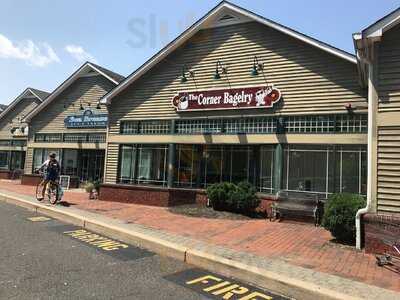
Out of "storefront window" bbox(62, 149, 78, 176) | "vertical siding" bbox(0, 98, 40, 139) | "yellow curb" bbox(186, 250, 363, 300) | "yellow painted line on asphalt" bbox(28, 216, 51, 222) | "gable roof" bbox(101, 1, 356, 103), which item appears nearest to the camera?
"yellow curb" bbox(186, 250, 363, 300)

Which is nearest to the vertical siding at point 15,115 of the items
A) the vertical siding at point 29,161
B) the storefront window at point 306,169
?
the vertical siding at point 29,161

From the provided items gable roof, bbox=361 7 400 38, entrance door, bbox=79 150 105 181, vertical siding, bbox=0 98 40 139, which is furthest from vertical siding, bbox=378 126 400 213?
vertical siding, bbox=0 98 40 139

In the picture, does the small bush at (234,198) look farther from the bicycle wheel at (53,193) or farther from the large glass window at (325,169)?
the bicycle wheel at (53,193)

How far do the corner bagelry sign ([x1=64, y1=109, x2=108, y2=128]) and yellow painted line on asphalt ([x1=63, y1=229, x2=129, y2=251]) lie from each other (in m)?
13.6

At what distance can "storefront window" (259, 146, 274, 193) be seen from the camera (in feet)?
45.7

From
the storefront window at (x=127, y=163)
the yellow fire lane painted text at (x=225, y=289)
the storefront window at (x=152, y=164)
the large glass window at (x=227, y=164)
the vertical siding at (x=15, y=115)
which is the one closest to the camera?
the yellow fire lane painted text at (x=225, y=289)

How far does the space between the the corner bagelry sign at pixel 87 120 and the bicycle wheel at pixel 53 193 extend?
8812 mm

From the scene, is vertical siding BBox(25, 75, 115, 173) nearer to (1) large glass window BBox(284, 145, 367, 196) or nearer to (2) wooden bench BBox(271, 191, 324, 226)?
(1) large glass window BBox(284, 145, 367, 196)

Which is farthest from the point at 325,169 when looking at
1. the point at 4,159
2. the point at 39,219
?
the point at 4,159

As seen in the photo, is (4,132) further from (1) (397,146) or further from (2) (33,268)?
(1) (397,146)

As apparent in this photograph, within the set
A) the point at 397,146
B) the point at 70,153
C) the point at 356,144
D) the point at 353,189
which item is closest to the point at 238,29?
the point at 356,144

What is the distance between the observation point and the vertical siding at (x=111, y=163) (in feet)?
59.4

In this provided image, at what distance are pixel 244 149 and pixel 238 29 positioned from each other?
4.64m

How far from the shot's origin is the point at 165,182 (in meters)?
16.5
